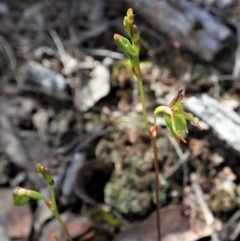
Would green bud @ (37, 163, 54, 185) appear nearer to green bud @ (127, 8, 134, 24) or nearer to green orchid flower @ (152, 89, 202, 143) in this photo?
green orchid flower @ (152, 89, 202, 143)

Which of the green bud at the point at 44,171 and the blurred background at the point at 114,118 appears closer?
the green bud at the point at 44,171

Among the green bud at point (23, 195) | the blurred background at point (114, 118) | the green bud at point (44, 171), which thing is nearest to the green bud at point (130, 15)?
the green bud at point (44, 171)

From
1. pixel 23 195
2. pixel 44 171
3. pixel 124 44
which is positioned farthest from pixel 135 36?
pixel 23 195

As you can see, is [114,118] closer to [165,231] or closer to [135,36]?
[165,231]

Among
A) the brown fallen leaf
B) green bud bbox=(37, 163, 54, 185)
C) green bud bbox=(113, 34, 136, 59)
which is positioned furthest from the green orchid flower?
the brown fallen leaf

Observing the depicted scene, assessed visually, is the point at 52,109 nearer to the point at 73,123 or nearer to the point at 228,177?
the point at 73,123

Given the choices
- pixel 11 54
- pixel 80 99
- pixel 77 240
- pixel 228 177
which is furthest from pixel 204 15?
pixel 77 240

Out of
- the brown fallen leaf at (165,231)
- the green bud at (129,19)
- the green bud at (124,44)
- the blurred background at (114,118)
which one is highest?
the green bud at (129,19)

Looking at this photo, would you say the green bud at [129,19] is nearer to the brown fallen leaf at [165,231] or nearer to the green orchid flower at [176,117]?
the green orchid flower at [176,117]
